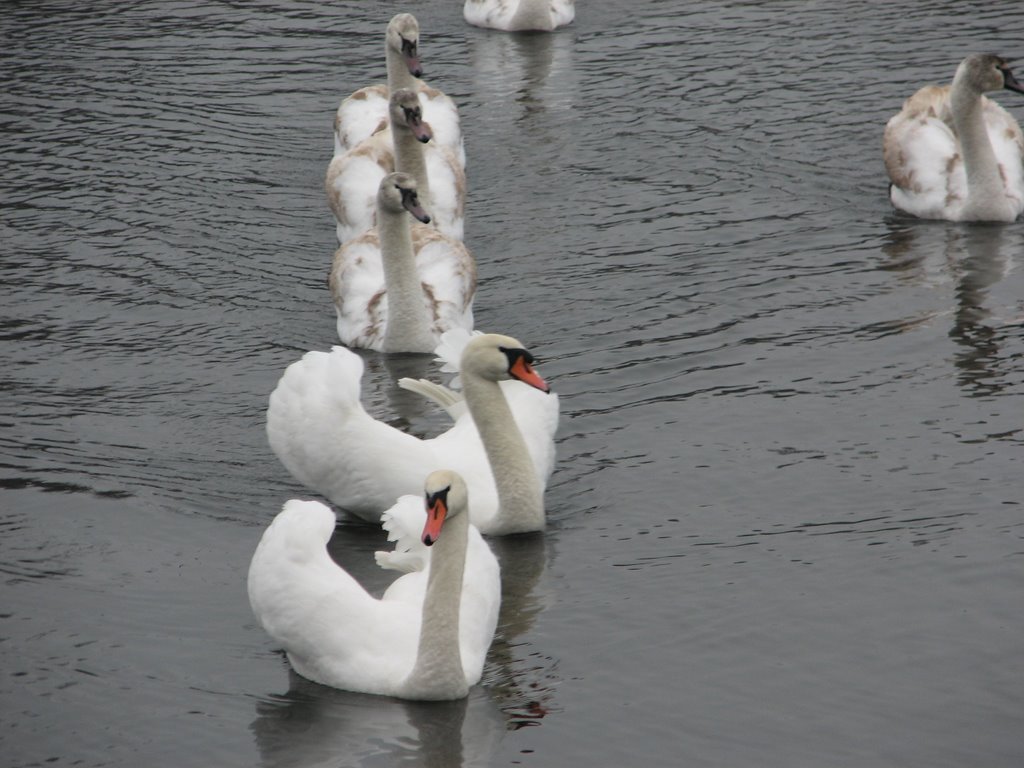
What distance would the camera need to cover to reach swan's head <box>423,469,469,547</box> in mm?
7695

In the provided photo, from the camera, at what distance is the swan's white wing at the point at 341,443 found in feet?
31.8

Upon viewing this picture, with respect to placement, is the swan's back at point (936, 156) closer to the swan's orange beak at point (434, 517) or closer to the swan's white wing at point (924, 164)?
the swan's white wing at point (924, 164)

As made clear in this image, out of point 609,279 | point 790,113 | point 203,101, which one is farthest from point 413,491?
point 203,101

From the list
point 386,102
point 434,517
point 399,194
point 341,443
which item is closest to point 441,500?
point 434,517

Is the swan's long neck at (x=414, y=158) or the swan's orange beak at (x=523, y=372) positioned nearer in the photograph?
the swan's orange beak at (x=523, y=372)

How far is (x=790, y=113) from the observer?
1680 cm

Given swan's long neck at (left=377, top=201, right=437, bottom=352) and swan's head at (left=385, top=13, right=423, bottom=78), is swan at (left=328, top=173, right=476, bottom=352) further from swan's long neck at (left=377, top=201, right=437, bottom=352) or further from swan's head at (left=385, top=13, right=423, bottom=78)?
swan's head at (left=385, top=13, right=423, bottom=78)

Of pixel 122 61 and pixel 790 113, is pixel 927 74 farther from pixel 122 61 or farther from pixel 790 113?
pixel 122 61

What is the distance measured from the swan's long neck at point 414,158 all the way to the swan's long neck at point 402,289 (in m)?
1.53

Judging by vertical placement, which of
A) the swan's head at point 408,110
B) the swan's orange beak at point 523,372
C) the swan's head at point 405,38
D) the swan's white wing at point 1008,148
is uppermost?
the swan's head at point 405,38

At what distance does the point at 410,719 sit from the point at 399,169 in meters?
7.17

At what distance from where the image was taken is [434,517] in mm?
7734

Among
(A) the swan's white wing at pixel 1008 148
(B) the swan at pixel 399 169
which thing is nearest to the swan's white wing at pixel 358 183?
(B) the swan at pixel 399 169

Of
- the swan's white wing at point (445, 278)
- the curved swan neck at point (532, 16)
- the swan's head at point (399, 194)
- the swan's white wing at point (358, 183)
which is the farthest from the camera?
the curved swan neck at point (532, 16)
